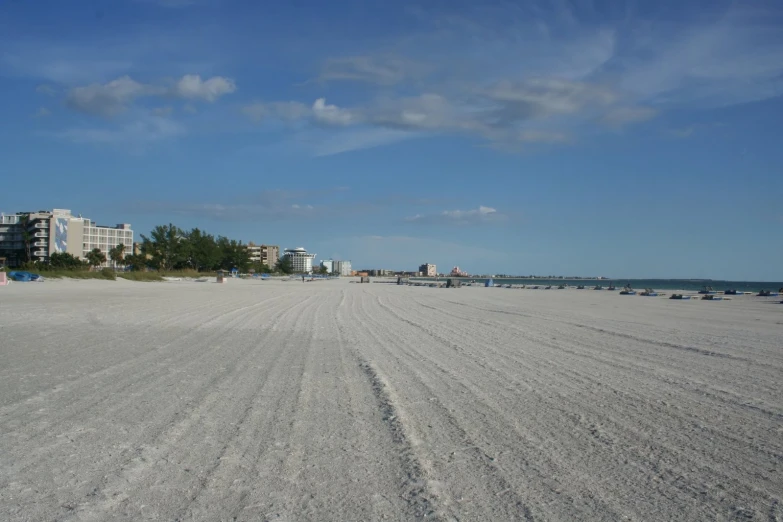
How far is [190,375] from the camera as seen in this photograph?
8406mm

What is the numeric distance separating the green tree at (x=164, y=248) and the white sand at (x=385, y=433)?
267ft

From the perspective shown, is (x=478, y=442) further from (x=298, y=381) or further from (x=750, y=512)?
(x=298, y=381)

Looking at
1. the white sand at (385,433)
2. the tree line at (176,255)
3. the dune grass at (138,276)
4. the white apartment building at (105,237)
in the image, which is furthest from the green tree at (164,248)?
the white sand at (385,433)

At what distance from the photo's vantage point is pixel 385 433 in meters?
5.54

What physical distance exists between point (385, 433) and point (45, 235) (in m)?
123

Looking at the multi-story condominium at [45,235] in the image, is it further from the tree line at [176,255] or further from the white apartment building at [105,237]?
the tree line at [176,255]

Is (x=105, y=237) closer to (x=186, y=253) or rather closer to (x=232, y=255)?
(x=232, y=255)

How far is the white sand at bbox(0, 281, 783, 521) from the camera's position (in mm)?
3889

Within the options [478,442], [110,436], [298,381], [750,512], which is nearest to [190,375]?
[298,381]

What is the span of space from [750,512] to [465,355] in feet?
23.7

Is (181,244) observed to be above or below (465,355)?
above

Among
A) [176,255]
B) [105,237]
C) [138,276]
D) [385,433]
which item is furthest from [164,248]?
[385,433]

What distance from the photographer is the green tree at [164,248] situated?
3487 inches

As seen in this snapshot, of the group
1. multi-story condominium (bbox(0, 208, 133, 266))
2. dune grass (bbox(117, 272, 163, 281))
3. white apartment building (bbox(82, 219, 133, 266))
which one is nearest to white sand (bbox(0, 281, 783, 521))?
dune grass (bbox(117, 272, 163, 281))
